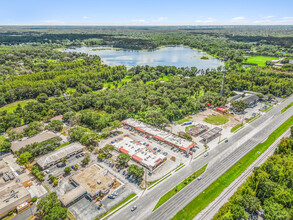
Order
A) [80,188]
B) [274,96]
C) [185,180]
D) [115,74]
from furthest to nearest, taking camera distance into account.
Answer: [115,74]
[274,96]
[185,180]
[80,188]

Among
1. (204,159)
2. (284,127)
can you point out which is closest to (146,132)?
(204,159)

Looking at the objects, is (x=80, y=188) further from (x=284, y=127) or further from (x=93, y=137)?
(x=284, y=127)

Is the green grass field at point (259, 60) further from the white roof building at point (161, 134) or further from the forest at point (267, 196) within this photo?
the forest at point (267, 196)

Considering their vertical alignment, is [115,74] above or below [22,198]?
above

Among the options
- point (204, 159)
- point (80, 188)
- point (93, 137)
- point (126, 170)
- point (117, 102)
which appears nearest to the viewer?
point (80, 188)

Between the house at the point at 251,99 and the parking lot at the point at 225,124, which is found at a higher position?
the house at the point at 251,99

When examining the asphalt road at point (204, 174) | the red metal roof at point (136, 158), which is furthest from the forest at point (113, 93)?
the asphalt road at point (204, 174)
